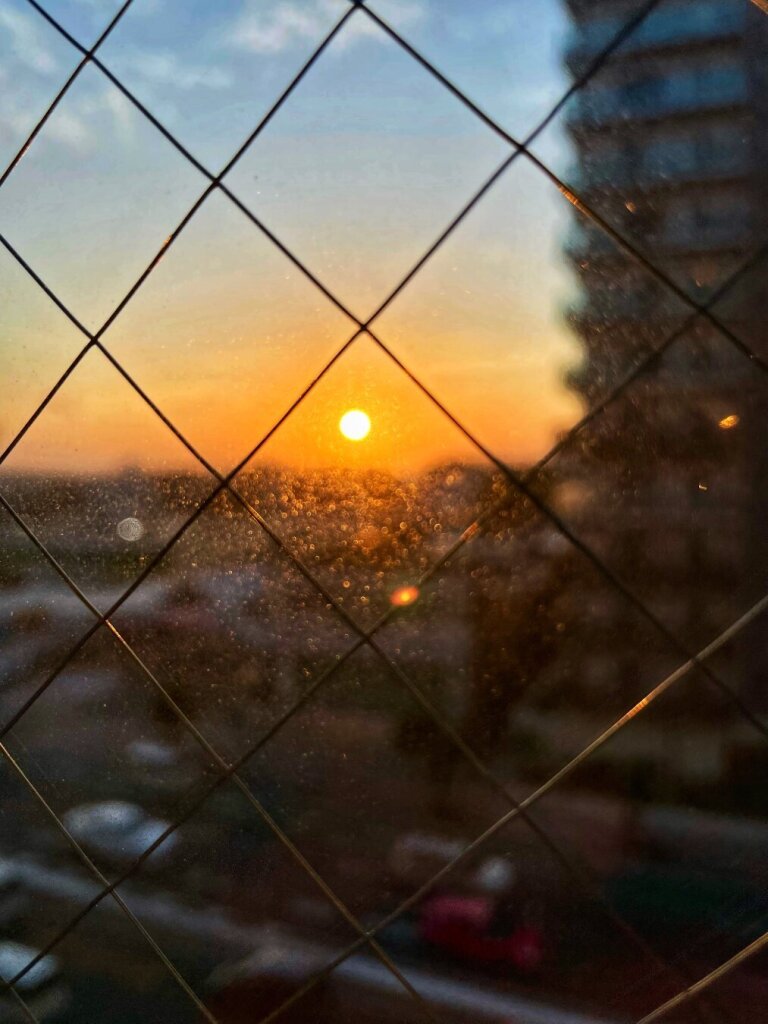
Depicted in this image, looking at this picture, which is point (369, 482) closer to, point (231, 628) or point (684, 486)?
point (231, 628)

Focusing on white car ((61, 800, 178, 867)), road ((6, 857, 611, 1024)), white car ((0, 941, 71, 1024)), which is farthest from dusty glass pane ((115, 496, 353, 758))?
white car ((0, 941, 71, 1024))

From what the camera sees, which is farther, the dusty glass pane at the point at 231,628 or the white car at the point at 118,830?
the white car at the point at 118,830

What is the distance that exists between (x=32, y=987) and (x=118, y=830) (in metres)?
0.57

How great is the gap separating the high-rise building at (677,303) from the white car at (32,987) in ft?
5.98

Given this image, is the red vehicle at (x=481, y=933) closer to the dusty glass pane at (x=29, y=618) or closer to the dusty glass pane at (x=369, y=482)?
the dusty glass pane at (x=369, y=482)

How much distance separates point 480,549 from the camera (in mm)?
1879

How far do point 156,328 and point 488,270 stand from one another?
861 mm

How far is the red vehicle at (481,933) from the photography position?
6.17 feet

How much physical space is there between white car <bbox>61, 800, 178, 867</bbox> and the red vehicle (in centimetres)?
70

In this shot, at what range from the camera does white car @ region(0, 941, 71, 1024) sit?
7.63ft

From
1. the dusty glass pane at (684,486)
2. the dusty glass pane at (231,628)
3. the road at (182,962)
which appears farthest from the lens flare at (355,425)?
the road at (182,962)

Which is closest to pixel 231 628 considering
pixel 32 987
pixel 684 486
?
pixel 684 486

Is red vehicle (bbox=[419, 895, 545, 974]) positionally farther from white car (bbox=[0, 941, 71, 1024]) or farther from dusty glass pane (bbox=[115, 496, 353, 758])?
white car (bbox=[0, 941, 71, 1024])

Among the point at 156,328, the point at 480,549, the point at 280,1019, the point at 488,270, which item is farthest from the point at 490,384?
the point at 280,1019
